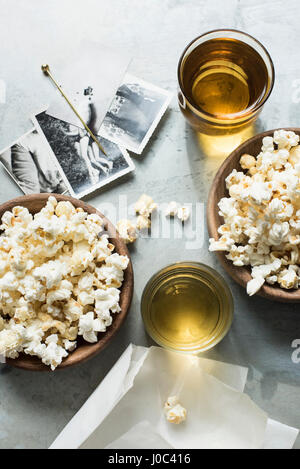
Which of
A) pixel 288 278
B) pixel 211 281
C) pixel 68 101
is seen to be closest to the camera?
pixel 288 278

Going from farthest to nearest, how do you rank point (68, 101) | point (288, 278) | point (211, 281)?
1. point (68, 101)
2. point (211, 281)
3. point (288, 278)

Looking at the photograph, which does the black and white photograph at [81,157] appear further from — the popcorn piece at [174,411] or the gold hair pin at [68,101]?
the popcorn piece at [174,411]

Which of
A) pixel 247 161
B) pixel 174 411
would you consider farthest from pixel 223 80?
pixel 174 411

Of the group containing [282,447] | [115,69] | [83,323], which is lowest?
[282,447]

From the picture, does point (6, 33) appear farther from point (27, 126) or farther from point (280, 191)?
point (280, 191)

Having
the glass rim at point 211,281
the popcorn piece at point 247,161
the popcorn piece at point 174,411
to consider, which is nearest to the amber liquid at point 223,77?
the popcorn piece at point 247,161

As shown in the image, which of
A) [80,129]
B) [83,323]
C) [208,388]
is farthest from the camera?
[80,129]

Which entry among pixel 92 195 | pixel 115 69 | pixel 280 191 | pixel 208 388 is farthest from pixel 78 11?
pixel 208 388

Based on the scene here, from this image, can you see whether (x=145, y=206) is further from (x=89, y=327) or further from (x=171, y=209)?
(x=89, y=327)
